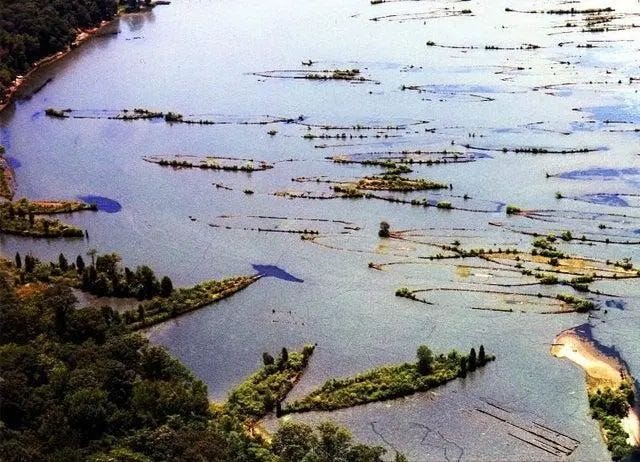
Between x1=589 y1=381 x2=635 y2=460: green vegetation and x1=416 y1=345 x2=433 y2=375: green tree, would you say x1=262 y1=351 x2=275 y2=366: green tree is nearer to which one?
x1=416 y1=345 x2=433 y2=375: green tree

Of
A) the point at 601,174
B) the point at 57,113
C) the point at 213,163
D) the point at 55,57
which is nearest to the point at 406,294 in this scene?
the point at 601,174

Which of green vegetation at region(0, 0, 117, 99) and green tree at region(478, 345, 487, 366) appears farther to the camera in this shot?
green vegetation at region(0, 0, 117, 99)

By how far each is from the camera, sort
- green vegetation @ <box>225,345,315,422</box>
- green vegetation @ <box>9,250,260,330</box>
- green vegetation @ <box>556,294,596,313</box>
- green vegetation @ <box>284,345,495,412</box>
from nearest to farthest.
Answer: green vegetation @ <box>225,345,315,422</box> < green vegetation @ <box>284,345,495,412</box> < green vegetation @ <box>556,294,596,313</box> < green vegetation @ <box>9,250,260,330</box>

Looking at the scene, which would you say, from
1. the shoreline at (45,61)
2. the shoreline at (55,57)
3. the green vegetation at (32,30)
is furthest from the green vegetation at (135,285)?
the green vegetation at (32,30)

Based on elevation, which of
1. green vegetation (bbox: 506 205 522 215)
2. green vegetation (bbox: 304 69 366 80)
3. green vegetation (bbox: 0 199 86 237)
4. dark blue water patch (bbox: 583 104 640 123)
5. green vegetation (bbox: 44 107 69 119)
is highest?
green vegetation (bbox: 304 69 366 80)

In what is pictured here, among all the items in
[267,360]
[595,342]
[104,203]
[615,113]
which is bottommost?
[595,342]

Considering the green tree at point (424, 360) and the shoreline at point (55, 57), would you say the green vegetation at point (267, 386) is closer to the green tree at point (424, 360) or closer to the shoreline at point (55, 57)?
the green tree at point (424, 360)

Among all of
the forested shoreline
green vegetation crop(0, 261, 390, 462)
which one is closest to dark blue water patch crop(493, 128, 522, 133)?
green vegetation crop(0, 261, 390, 462)

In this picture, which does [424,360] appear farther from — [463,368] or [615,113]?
[615,113]
